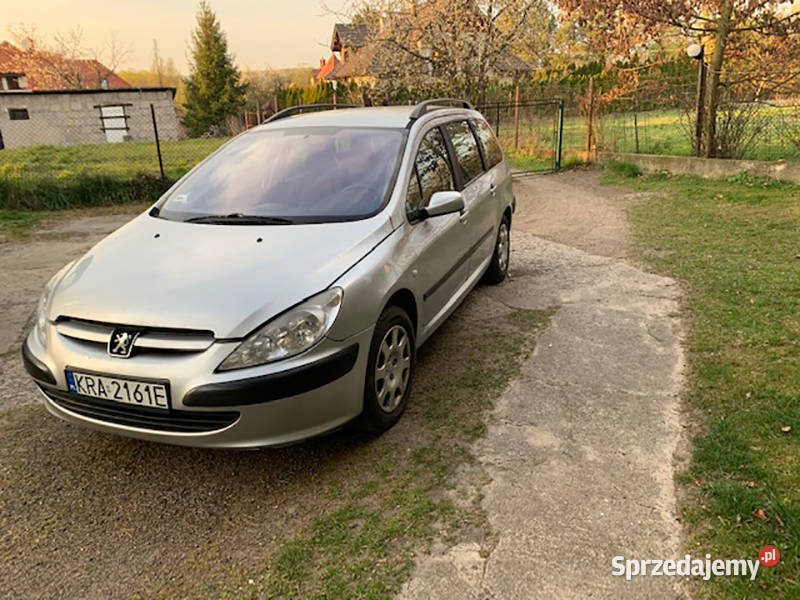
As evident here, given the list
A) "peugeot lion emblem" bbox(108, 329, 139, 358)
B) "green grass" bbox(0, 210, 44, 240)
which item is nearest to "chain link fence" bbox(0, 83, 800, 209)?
"green grass" bbox(0, 210, 44, 240)

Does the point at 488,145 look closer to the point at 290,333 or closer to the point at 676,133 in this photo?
the point at 290,333

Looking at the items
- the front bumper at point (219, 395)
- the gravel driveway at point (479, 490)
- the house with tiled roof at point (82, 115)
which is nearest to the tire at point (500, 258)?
the gravel driveway at point (479, 490)

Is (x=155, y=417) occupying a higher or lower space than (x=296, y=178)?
lower

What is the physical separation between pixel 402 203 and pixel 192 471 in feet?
6.04

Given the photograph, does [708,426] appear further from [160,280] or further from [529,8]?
[529,8]

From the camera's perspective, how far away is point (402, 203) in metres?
3.49

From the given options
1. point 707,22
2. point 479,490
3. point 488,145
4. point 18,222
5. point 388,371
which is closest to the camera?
point 479,490

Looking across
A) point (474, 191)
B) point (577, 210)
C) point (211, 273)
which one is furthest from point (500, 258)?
point (577, 210)

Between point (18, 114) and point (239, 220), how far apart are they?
36.0 meters

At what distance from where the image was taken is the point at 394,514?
2.56 m

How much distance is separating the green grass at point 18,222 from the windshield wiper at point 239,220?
21.3 feet

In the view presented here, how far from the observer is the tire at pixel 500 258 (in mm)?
5578

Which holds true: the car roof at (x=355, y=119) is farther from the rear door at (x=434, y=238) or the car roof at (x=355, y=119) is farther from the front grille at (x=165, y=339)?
the front grille at (x=165, y=339)

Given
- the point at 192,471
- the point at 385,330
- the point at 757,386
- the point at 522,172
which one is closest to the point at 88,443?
the point at 192,471
